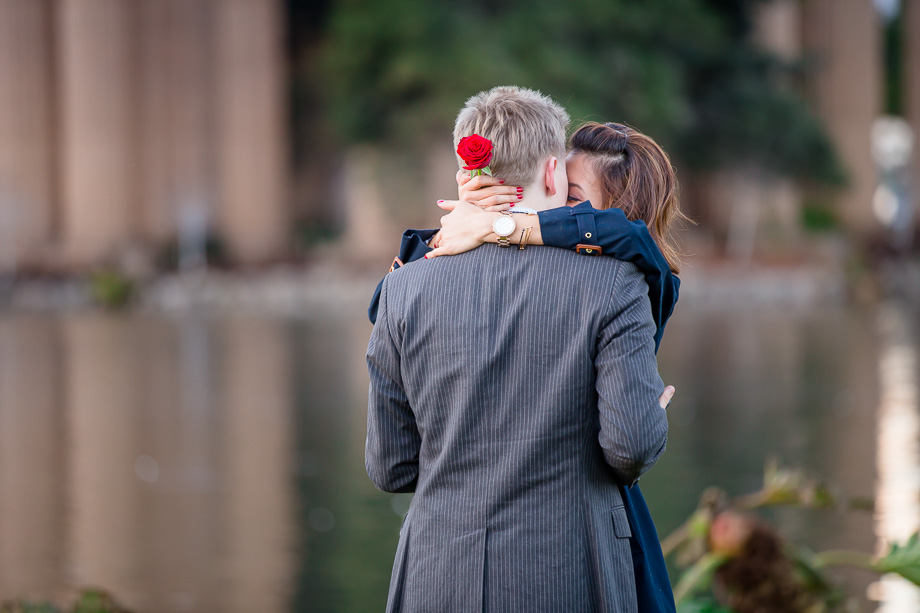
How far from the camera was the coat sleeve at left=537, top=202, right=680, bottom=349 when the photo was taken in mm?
1854

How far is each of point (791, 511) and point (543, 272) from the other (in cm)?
465

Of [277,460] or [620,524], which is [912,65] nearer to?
[277,460]

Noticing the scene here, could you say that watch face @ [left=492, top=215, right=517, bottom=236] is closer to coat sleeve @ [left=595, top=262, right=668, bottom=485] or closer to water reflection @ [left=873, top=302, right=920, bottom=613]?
coat sleeve @ [left=595, top=262, right=668, bottom=485]

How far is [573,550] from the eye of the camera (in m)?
1.86

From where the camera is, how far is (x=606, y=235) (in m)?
1.85

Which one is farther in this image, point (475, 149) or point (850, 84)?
point (850, 84)

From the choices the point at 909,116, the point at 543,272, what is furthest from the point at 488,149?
the point at 909,116

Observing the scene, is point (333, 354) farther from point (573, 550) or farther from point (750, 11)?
point (750, 11)

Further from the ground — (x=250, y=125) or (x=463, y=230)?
(x=250, y=125)

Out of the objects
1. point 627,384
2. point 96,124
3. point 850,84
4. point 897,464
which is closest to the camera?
point 627,384

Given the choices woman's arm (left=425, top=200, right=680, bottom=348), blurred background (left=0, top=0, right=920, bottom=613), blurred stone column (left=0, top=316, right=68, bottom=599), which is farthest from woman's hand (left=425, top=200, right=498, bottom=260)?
blurred stone column (left=0, top=316, right=68, bottom=599)

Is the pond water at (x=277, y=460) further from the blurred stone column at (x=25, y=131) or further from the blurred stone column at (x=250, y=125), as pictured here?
the blurred stone column at (x=25, y=131)

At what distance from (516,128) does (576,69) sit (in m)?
24.1

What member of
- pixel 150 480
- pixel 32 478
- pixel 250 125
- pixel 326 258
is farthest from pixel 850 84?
pixel 32 478
